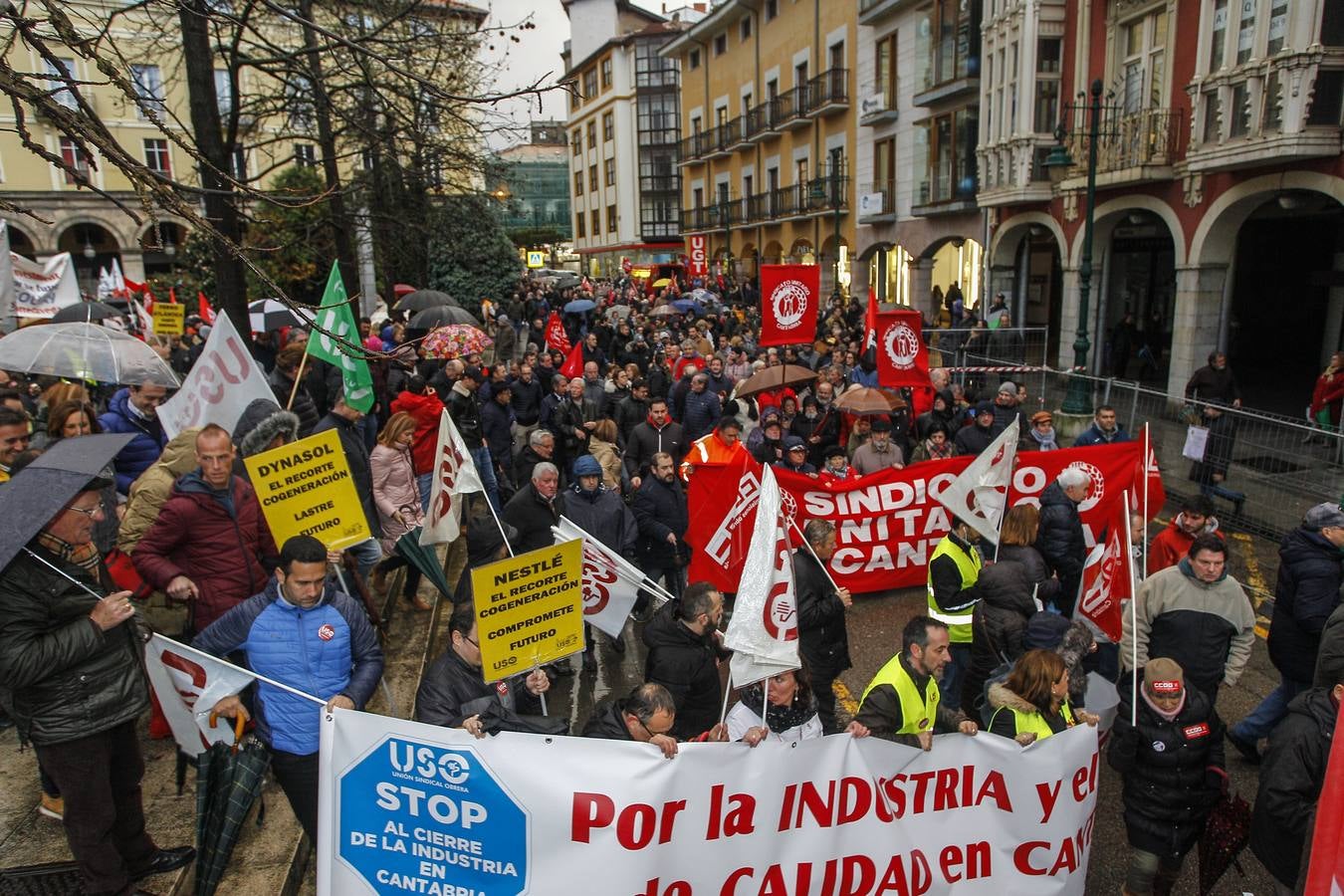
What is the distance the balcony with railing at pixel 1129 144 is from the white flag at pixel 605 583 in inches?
544

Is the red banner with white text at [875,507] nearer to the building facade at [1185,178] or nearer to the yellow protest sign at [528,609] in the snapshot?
the yellow protest sign at [528,609]

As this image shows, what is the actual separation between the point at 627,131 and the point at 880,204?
34417 mm

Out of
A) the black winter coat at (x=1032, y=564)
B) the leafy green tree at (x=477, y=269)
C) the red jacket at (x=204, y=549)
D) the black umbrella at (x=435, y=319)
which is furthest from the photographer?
the leafy green tree at (x=477, y=269)

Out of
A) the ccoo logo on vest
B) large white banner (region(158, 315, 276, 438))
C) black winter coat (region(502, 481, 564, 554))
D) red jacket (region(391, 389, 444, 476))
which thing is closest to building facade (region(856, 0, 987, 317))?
red jacket (region(391, 389, 444, 476))

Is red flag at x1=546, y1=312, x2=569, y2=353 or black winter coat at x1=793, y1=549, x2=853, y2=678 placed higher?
red flag at x1=546, y1=312, x2=569, y2=353

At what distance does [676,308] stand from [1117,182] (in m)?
11.3

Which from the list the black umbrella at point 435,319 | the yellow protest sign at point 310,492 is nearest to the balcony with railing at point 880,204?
the black umbrella at point 435,319

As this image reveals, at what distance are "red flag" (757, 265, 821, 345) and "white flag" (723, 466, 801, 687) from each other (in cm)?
727

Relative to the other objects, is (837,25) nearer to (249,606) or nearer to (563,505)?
(563,505)

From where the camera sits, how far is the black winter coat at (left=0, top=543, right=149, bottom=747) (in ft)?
11.2

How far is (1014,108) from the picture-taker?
18859 mm

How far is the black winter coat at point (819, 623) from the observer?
5.13 m

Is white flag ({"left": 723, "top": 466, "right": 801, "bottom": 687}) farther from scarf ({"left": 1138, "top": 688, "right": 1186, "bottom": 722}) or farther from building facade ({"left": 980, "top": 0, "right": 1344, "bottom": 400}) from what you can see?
building facade ({"left": 980, "top": 0, "right": 1344, "bottom": 400})

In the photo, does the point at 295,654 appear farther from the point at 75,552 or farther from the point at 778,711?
the point at 778,711
